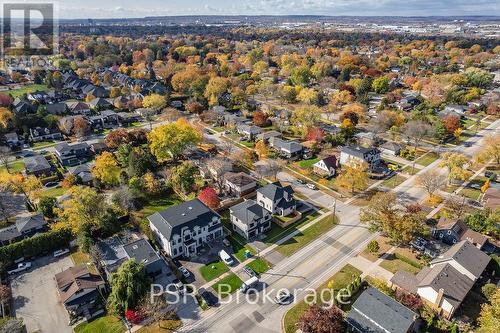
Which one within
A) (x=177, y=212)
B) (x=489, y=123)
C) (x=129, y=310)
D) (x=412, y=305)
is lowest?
(x=129, y=310)

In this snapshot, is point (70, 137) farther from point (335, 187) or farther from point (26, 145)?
point (335, 187)

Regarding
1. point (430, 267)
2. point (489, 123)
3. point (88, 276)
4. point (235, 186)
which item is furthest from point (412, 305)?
point (489, 123)

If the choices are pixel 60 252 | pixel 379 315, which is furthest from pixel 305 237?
pixel 60 252

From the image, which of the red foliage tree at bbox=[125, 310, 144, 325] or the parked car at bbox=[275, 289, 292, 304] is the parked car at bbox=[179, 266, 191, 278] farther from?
the parked car at bbox=[275, 289, 292, 304]

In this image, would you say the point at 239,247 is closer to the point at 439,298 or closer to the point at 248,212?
the point at 248,212

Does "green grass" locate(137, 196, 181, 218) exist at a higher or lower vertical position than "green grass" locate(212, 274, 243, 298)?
higher

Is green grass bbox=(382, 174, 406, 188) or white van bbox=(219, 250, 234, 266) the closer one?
white van bbox=(219, 250, 234, 266)

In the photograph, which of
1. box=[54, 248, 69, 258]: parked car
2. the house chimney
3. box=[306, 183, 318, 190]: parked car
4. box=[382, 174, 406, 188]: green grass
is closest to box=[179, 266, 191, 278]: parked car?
box=[54, 248, 69, 258]: parked car
